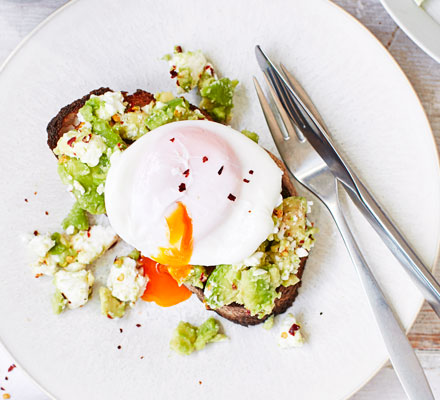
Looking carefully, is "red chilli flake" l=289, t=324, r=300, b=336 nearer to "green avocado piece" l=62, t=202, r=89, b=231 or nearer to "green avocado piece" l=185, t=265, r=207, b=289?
"green avocado piece" l=185, t=265, r=207, b=289

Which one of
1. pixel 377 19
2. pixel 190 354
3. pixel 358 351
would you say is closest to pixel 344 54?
pixel 377 19

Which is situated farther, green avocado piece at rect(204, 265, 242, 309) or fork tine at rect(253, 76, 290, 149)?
fork tine at rect(253, 76, 290, 149)

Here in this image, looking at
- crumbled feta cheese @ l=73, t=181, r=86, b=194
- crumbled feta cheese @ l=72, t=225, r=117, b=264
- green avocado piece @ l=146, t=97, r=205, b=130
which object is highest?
green avocado piece @ l=146, t=97, r=205, b=130

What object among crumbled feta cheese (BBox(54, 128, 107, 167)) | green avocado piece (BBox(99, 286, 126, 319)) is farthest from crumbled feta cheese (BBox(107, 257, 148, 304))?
crumbled feta cheese (BBox(54, 128, 107, 167))

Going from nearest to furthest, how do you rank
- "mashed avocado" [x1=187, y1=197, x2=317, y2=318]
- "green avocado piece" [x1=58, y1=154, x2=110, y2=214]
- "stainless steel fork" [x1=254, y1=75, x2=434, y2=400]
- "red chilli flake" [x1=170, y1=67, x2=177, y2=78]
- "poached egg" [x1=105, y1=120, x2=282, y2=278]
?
"poached egg" [x1=105, y1=120, x2=282, y2=278], "mashed avocado" [x1=187, y1=197, x2=317, y2=318], "green avocado piece" [x1=58, y1=154, x2=110, y2=214], "stainless steel fork" [x1=254, y1=75, x2=434, y2=400], "red chilli flake" [x1=170, y1=67, x2=177, y2=78]

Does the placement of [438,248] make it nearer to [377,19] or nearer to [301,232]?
[301,232]

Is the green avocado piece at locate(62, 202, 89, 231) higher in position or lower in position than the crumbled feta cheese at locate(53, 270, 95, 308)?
higher
